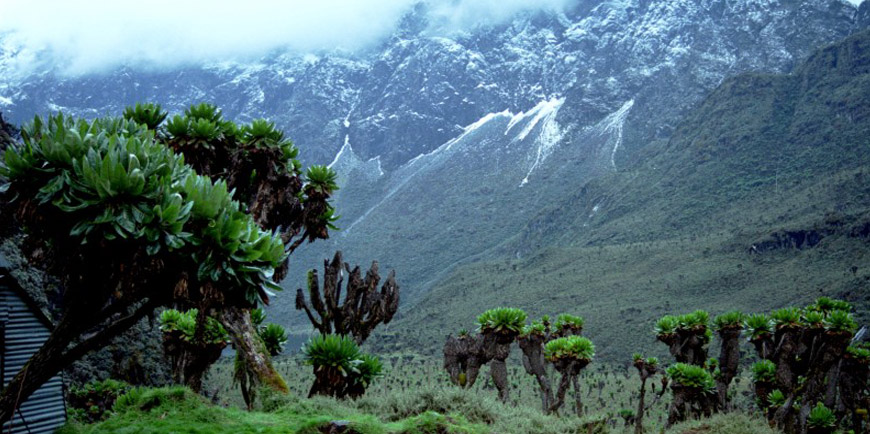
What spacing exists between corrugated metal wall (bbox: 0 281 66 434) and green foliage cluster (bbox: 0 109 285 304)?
5.70m

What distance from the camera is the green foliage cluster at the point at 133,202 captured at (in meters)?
7.04

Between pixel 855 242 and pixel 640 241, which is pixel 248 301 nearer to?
pixel 855 242

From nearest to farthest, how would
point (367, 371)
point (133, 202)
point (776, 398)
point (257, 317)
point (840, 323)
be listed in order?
point (133, 202) < point (367, 371) < point (840, 323) < point (257, 317) < point (776, 398)

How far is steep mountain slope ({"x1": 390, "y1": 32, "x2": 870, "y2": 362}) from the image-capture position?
6159 centimetres

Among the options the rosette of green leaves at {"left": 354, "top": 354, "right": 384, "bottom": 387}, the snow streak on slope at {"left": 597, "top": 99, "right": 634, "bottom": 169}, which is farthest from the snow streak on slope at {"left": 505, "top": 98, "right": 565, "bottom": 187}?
the rosette of green leaves at {"left": 354, "top": 354, "right": 384, "bottom": 387}

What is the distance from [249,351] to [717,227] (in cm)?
8130

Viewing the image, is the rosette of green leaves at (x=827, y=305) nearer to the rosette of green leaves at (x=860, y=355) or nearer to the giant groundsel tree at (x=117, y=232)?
the rosette of green leaves at (x=860, y=355)

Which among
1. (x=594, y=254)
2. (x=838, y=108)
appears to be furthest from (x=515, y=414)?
(x=838, y=108)

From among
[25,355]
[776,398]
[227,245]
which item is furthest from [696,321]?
[25,355]

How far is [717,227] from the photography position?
82875 mm

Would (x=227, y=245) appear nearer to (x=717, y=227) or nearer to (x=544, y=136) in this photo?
(x=717, y=227)

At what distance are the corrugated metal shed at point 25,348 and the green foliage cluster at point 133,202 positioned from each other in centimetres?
557

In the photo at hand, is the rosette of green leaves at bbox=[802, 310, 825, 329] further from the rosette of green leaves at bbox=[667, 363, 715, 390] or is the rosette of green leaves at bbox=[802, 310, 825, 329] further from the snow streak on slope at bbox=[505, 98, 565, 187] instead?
the snow streak on slope at bbox=[505, 98, 565, 187]

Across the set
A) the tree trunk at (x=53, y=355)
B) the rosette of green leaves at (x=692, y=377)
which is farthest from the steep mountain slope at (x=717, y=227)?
the tree trunk at (x=53, y=355)
